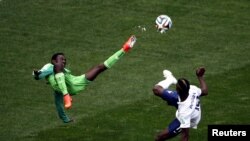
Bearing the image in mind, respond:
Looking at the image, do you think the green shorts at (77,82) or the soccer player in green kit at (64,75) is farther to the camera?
the green shorts at (77,82)

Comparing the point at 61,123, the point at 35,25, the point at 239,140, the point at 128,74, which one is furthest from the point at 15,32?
the point at 239,140

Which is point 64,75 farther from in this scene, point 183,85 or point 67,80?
point 183,85

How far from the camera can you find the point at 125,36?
99.5 ft

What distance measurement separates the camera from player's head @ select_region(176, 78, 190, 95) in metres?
19.4

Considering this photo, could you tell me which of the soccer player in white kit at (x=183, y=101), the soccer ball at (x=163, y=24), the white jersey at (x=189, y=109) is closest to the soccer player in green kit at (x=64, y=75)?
the soccer player in white kit at (x=183, y=101)

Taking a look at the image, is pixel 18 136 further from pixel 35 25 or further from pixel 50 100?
pixel 35 25

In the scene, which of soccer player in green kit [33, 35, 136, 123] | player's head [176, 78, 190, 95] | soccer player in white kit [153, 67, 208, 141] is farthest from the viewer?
soccer player in green kit [33, 35, 136, 123]

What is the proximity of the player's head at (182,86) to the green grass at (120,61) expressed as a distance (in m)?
2.94

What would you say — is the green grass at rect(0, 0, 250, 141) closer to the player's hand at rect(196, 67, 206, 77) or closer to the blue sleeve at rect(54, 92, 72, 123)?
the blue sleeve at rect(54, 92, 72, 123)

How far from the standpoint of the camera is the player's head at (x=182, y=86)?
63.7 ft

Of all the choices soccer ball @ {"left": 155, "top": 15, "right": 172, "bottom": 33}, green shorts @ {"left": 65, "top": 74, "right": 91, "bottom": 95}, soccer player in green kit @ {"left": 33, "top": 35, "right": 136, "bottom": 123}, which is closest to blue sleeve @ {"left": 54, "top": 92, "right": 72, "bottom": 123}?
soccer player in green kit @ {"left": 33, "top": 35, "right": 136, "bottom": 123}

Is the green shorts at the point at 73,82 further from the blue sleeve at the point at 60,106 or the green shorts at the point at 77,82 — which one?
the blue sleeve at the point at 60,106

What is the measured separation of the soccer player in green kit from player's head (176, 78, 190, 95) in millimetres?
2585

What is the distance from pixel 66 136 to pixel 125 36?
8563 mm
